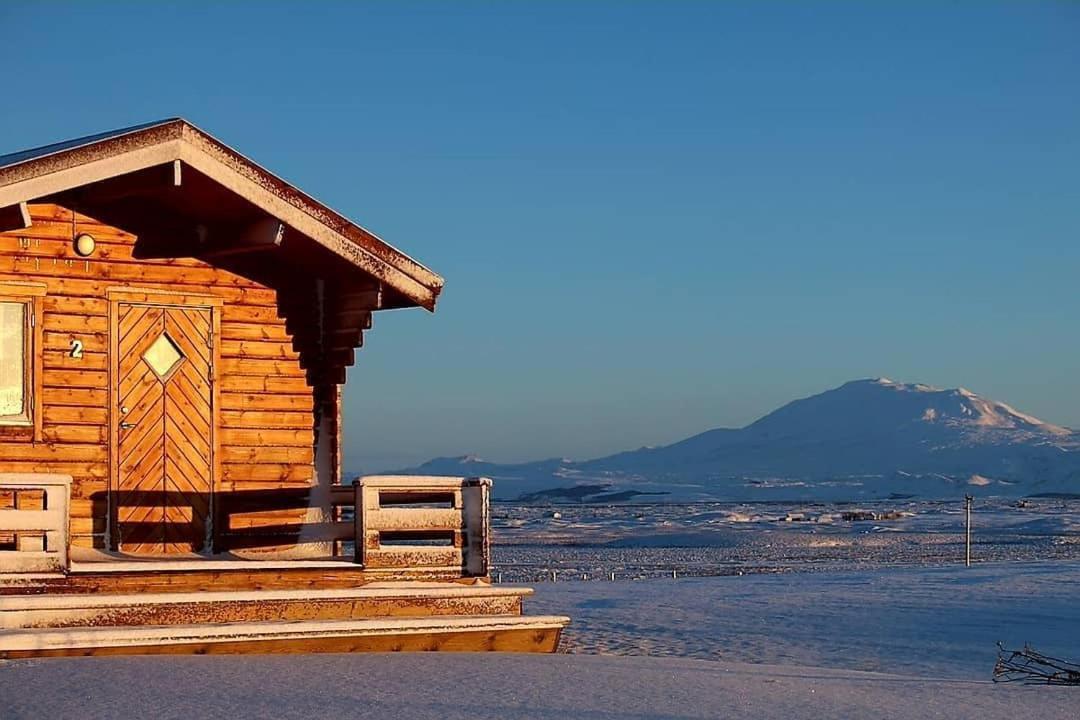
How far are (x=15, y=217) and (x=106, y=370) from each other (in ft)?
5.61

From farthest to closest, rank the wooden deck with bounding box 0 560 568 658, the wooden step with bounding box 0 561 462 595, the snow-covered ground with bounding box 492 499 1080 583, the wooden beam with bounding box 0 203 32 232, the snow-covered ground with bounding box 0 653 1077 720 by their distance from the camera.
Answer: the snow-covered ground with bounding box 492 499 1080 583 < the wooden beam with bounding box 0 203 32 232 < the wooden step with bounding box 0 561 462 595 < the wooden deck with bounding box 0 560 568 658 < the snow-covered ground with bounding box 0 653 1077 720

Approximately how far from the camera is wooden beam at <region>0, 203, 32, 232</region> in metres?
12.6

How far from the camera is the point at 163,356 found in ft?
45.6

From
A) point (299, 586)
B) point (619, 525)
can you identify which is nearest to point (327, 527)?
point (299, 586)

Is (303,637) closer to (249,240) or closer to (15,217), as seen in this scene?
(249,240)

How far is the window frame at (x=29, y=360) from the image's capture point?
13.2 meters

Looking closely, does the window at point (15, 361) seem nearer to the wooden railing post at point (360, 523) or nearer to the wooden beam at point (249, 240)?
the wooden beam at point (249, 240)

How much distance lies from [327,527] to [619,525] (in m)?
56.8

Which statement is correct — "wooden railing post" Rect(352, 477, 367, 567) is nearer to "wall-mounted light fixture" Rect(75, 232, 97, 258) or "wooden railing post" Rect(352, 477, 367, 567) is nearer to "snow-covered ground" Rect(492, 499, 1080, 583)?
"wall-mounted light fixture" Rect(75, 232, 97, 258)

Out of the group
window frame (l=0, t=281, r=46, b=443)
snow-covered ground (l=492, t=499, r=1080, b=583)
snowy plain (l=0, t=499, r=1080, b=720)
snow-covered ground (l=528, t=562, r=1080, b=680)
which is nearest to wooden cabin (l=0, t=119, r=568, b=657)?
window frame (l=0, t=281, r=46, b=443)

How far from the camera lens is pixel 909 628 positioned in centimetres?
2070

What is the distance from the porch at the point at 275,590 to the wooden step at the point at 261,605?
0.04 feet

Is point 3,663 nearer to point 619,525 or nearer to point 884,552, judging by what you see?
point 884,552

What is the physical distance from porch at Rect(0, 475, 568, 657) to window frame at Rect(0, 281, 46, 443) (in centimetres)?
63
